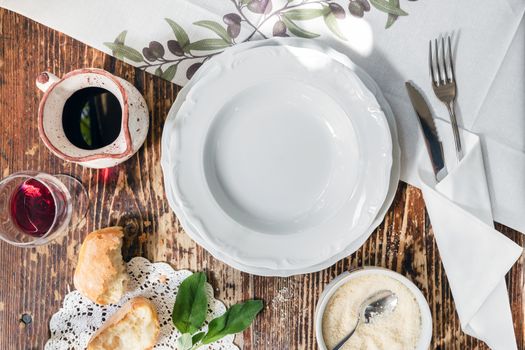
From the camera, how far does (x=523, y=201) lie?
3.03 ft

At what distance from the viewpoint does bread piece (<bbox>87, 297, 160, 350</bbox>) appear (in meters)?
0.93

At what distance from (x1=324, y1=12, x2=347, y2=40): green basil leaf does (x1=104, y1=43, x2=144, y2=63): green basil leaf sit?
32 centimetres

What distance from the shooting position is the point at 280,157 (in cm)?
91

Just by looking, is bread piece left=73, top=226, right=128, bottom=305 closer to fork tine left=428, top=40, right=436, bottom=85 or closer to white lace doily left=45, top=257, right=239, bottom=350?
white lace doily left=45, top=257, right=239, bottom=350

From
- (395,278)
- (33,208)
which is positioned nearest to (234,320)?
(395,278)

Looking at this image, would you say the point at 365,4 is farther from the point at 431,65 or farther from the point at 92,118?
the point at 92,118

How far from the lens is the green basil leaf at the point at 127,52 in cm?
96

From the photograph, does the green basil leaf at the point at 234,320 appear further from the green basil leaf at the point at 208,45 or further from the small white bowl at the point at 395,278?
the green basil leaf at the point at 208,45

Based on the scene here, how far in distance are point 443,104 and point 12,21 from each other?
75 cm

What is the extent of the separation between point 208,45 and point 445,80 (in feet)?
1.30

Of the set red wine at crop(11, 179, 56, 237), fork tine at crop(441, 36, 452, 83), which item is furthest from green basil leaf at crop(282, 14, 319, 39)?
red wine at crop(11, 179, 56, 237)

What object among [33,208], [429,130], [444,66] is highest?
[444,66]

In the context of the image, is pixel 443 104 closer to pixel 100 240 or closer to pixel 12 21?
pixel 100 240

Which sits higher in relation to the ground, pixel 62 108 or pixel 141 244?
pixel 62 108
